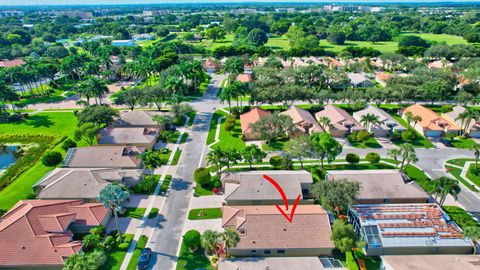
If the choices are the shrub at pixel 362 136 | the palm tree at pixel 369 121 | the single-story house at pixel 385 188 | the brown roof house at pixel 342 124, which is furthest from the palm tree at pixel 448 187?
the brown roof house at pixel 342 124

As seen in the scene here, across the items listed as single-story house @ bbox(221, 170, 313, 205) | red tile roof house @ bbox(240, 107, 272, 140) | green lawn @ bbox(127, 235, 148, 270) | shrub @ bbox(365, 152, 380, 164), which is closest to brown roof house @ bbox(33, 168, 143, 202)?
green lawn @ bbox(127, 235, 148, 270)

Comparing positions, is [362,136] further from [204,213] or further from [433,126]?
[204,213]

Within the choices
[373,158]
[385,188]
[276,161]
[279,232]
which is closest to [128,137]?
[276,161]

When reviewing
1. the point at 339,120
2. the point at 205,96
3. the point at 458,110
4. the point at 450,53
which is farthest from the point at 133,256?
the point at 450,53

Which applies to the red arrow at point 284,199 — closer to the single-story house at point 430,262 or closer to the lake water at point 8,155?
the single-story house at point 430,262

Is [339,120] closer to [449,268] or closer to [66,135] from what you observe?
[449,268]
